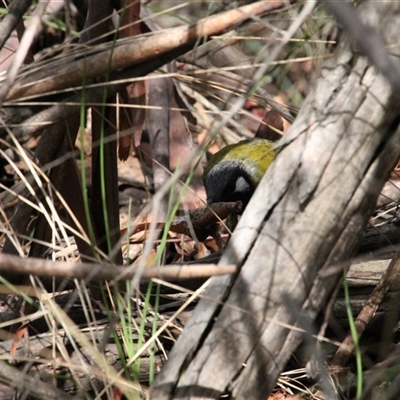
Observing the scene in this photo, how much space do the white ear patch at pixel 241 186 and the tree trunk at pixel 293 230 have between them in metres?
2.07

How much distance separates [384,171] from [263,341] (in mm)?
502

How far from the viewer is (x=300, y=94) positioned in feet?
11.8

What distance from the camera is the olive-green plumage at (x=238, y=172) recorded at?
3729 millimetres

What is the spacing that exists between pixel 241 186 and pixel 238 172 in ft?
0.31

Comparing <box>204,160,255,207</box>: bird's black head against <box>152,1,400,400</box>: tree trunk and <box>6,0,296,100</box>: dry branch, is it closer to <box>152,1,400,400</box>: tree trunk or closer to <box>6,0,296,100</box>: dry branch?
<box>6,0,296,100</box>: dry branch

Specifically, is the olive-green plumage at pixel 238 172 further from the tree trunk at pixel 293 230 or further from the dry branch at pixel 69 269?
the dry branch at pixel 69 269

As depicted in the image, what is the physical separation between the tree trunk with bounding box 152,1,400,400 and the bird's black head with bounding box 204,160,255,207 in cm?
205

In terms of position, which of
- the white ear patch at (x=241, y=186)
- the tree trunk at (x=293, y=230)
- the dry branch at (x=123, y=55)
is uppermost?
the dry branch at (x=123, y=55)

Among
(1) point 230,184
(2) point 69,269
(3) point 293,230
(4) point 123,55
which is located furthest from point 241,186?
(2) point 69,269

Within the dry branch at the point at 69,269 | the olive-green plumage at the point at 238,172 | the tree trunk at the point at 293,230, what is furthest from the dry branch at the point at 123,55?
the olive-green plumage at the point at 238,172

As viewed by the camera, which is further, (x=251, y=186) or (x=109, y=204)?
(x=251, y=186)

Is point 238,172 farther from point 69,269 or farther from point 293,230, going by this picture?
point 69,269

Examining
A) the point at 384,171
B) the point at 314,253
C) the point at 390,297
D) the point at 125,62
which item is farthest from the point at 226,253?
the point at 390,297

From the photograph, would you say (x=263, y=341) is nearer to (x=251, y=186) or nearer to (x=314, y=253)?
(x=314, y=253)
